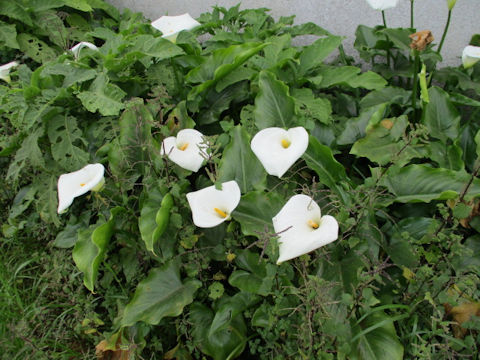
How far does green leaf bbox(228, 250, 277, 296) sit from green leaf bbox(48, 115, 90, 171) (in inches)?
34.1

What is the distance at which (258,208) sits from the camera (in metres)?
1.55

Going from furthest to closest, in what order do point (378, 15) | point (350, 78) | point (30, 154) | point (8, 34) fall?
point (8, 34)
point (378, 15)
point (350, 78)
point (30, 154)

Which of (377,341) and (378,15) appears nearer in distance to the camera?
(377,341)

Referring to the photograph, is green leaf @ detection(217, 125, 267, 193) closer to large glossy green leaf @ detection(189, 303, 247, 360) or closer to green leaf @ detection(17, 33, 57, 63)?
large glossy green leaf @ detection(189, 303, 247, 360)

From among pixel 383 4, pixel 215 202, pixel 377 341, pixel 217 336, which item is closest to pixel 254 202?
pixel 215 202

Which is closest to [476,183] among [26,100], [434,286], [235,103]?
→ [434,286]

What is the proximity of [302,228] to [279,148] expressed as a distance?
0.35 m

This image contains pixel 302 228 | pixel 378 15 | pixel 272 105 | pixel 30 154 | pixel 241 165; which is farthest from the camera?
pixel 378 15

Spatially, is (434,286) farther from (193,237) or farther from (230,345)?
(193,237)

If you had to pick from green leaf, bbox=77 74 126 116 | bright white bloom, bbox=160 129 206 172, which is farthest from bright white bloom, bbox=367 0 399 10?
green leaf, bbox=77 74 126 116

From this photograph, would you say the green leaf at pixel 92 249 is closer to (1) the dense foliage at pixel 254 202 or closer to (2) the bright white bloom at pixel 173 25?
(1) the dense foliage at pixel 254 202

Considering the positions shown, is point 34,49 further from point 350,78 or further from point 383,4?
point 383,4

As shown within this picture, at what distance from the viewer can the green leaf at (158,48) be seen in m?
1.91

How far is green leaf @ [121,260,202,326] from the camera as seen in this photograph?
1.46m
